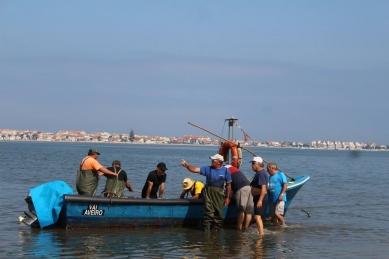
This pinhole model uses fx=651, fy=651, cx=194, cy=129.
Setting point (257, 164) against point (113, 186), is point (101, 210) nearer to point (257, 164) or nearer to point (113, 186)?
point (113, 186)

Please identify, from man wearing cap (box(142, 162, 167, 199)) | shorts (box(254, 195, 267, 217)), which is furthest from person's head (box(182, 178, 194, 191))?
shorts (box(254, 195, 267, 217))

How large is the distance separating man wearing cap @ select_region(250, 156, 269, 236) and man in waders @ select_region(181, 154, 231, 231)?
25.6 inches

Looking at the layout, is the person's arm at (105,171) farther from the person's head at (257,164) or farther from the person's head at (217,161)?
the person's head at (257,164)

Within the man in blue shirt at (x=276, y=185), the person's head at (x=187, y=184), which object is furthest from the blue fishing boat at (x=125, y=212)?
the man in blue shirt at (x=276, y=185)

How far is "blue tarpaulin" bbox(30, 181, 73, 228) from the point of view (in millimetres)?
13078

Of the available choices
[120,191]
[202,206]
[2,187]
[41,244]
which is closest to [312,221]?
[202,206]

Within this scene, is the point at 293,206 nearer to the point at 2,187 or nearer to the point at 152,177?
the point at 152,177

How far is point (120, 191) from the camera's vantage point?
1387 cm

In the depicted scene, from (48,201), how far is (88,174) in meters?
0.96

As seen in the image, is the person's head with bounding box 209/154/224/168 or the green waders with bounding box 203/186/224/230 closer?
the person's head with bounding box 209/154/224/168

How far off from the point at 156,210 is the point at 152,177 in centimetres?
79

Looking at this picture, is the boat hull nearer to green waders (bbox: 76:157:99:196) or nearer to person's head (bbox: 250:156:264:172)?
green waders (bbox: 76:157:99:196)

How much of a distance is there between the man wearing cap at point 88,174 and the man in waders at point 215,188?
1.86m

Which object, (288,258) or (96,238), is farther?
(96,238)
